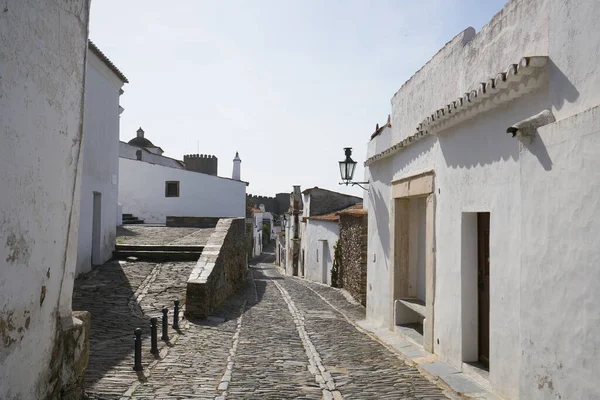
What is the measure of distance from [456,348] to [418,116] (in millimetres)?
4391

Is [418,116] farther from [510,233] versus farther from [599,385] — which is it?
[599,385]

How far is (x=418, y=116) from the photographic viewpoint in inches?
374

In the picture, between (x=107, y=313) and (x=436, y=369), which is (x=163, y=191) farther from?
(x=436, y=369)

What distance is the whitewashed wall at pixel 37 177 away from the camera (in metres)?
3.48

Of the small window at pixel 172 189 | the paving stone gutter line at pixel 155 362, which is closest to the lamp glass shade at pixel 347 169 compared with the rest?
the paving stone gutter line at pixel 155 362

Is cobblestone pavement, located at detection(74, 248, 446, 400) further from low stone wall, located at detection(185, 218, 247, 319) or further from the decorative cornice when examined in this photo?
the decorative cornice

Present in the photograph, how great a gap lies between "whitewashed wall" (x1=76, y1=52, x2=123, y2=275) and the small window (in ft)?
36.5

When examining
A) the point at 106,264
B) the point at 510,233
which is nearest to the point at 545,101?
the point at 510,233

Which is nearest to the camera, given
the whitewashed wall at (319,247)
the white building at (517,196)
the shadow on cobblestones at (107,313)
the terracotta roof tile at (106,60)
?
the white building at (517,196)

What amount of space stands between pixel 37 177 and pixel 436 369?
202 inches

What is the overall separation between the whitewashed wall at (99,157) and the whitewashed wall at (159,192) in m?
11.0

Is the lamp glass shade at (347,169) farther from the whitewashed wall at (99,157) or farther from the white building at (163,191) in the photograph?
the white building at (163,191)

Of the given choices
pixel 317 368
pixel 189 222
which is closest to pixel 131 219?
pixel 189 222

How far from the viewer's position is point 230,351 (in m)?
7.59
